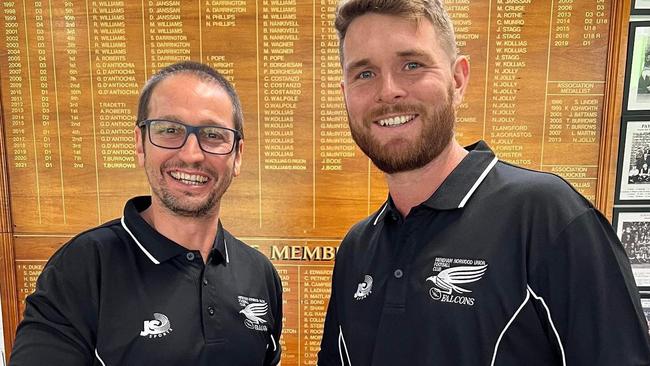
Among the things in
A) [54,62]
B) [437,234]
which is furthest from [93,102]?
[437,234]

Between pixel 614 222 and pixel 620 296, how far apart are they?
1.40 m

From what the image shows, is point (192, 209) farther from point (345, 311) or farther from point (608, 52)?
point (608, 52)

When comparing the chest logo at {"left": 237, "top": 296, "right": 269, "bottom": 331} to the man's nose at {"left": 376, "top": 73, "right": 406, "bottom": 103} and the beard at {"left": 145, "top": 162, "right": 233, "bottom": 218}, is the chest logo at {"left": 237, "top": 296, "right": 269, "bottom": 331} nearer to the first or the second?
the beard at {"left": 145, "top": 162, "right": 233, "bottom": 218}

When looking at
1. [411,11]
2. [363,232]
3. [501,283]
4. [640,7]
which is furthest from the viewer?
[640,7]

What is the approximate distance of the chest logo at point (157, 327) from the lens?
1.28m

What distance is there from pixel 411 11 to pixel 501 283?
28.1 inches

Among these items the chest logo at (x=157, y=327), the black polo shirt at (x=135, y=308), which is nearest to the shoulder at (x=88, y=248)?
the black polo shirt at (x=135, y=308)

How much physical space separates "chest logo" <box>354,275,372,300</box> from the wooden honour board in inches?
36.9

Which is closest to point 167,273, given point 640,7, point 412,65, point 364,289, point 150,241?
point 150,241

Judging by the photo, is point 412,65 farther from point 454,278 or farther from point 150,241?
point 150,241

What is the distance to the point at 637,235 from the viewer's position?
2.17 metres

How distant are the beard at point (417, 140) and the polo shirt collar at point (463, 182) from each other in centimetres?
8

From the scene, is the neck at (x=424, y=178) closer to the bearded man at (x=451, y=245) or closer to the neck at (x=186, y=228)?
the bearded man at (x=451, y=245)

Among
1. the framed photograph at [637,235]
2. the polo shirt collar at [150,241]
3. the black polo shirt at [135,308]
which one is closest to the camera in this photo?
the black polo shirt at [135,308]
